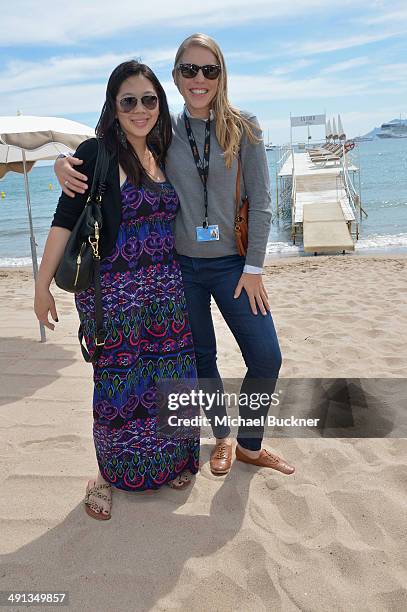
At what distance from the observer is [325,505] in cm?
266

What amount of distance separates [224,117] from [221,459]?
191 centimetres

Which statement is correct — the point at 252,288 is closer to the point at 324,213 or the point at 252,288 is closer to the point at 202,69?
the point at 202,69

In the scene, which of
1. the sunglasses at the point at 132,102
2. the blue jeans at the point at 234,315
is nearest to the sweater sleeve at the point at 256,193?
the blue jeans at the point at 234,315

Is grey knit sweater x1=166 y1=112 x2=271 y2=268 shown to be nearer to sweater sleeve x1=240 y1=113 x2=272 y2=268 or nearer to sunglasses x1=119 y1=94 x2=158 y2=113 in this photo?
sweater sleeve x1=240 y1=113 x2=272 y2=268

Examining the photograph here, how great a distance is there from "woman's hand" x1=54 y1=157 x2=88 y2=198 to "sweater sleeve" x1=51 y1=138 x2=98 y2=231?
25 millimetres

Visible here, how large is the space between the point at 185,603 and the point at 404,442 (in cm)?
178

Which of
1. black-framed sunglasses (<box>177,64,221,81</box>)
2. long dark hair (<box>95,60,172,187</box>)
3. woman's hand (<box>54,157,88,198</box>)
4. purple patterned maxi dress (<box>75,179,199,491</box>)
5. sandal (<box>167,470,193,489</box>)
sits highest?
black-framed sunglasses (<box>177,64,221,81</box>)

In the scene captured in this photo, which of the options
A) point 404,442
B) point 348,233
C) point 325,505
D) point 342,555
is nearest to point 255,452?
point 325,505

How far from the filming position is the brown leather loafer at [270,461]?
2971mm

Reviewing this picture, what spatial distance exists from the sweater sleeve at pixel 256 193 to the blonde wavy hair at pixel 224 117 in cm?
4

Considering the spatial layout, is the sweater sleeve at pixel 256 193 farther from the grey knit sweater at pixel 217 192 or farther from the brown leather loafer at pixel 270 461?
the brown leather loafer at pixel 270 461

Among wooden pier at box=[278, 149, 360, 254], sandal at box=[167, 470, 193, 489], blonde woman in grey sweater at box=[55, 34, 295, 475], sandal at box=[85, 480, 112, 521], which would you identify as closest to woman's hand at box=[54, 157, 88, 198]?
blonde woman in grey sweater at box=[55, 34, 295, 475]

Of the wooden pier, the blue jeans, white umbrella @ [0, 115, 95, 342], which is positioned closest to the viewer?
the blue jeans

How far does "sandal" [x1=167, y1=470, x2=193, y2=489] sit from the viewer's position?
2818 mm
